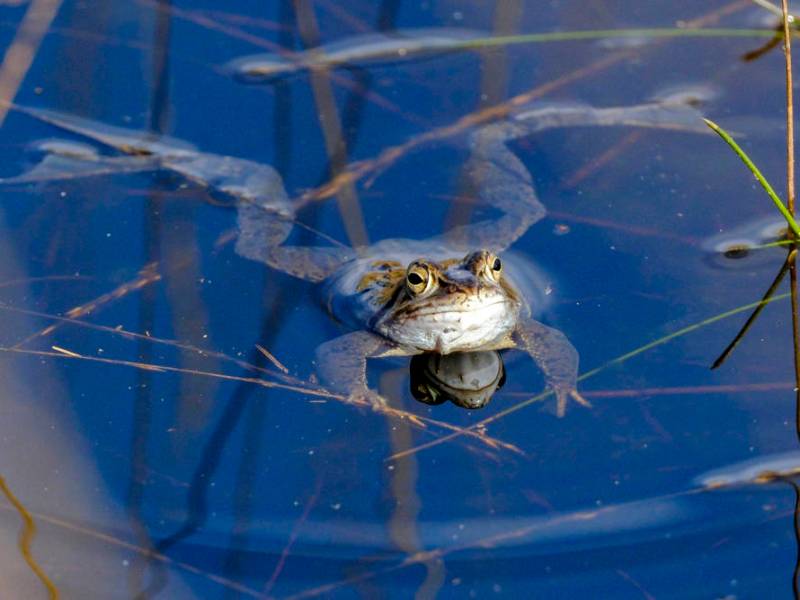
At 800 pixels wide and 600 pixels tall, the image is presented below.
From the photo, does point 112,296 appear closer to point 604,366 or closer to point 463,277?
point 463,277

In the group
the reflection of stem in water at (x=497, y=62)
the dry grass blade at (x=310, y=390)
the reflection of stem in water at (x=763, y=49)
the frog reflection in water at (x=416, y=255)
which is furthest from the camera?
the reflection of stem in water at (x=763, y=49)

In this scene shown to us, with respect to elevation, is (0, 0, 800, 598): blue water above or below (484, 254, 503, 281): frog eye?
below

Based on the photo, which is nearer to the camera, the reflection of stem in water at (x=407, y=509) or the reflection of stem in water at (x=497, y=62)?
the reflection of stem in water at (x=407, y=509)

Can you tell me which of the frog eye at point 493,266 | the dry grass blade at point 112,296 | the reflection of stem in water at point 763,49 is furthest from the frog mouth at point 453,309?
the reflection of stem in water at point 763,49

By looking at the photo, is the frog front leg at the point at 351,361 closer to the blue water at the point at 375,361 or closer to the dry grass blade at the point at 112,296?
the blue water at the point at 375,361

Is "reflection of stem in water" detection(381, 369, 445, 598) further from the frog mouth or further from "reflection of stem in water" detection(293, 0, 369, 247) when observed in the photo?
"reflection of stem in water" detection(293, 0, 369, 247)

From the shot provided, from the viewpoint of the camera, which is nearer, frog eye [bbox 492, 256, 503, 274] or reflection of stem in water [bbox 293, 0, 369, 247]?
frog eye [bbox 492, 256, 503, 274]

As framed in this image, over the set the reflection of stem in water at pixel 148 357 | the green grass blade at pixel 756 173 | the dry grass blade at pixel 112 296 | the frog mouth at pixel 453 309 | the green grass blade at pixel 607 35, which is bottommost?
the dry grass blade at pixel 112 296

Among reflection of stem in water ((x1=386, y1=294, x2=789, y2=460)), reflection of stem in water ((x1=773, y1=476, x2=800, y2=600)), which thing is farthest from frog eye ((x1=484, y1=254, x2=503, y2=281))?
reflection of stem in water ((x1=773, y1=476, x2=800, y2=600))
